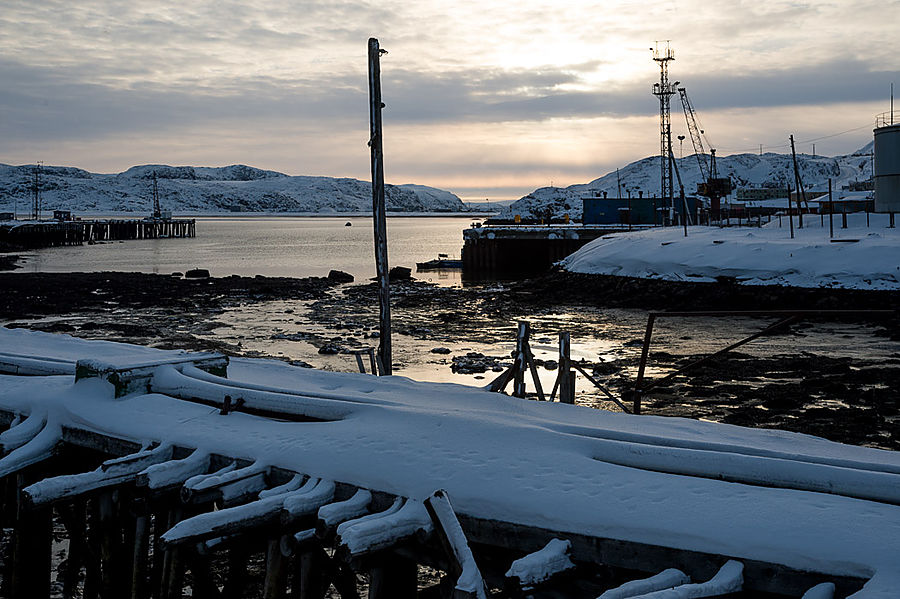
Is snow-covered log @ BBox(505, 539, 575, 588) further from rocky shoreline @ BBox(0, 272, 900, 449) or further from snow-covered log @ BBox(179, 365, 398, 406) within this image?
rocky shoreline @ BBox(0, 272, 900, 449)

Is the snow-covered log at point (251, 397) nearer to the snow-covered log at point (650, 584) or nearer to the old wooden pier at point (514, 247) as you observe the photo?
the snow-covered log at point (650, 584)

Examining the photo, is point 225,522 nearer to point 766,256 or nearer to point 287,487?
point 287,487

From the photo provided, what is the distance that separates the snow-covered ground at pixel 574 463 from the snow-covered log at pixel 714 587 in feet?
0.36

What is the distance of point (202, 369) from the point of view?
27.5 feet

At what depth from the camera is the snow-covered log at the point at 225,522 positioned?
482cm

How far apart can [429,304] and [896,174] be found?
2383 cm

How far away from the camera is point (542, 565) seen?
4160mm

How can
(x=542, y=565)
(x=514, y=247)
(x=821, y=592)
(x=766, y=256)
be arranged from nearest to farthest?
(x=821, y=592) → (x=542, y=565) → (x=766, y=256) → (x=514, y=247)

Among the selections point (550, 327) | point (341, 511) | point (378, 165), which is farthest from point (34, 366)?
point (550, 327)

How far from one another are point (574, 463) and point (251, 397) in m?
3.17

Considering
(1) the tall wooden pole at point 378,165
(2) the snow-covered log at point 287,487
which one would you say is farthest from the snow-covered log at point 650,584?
(1) the tall wooden pole at point 378,165

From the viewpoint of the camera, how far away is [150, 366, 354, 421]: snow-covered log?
21.9 feet

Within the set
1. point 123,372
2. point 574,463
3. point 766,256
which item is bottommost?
point 574,463

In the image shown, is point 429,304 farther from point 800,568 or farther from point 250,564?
point 800,568
